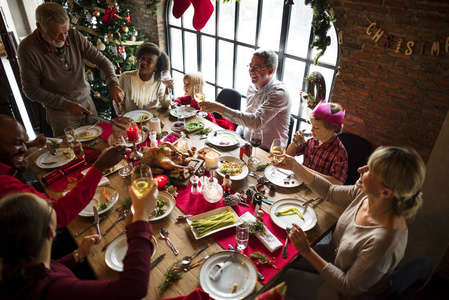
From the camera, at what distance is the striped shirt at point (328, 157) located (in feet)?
6.92

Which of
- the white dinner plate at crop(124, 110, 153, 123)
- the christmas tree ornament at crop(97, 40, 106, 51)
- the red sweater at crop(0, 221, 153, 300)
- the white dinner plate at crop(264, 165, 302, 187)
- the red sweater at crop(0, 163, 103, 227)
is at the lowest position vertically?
the white dinner plate at crop(264, 165, 302, 187)

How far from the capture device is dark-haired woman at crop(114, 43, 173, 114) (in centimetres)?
321

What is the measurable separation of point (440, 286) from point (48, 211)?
129 inches

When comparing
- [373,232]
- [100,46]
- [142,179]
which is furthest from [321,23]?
[100,46]

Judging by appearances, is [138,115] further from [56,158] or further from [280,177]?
[280,177]

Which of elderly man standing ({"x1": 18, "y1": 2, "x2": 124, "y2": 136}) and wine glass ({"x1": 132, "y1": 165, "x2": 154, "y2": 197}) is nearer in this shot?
wine glass ({"x1": 132, "y1": 165, "x2": 154, "y2": 197})

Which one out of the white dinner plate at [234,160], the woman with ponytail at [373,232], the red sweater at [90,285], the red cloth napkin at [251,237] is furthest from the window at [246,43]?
the red sweater at [90,285]

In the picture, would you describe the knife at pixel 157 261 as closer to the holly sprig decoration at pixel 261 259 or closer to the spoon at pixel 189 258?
the spoon at pixel 189 258

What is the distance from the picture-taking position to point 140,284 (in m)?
1.04

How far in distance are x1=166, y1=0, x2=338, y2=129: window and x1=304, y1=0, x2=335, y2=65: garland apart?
0.29 metres

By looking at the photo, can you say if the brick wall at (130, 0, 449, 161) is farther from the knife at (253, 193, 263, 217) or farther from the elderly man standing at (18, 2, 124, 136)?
the elderly man standing at (18, 2, 124, 136)

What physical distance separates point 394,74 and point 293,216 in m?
1.82

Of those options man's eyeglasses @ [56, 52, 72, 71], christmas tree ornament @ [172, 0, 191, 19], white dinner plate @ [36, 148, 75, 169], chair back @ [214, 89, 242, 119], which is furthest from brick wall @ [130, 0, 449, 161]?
man's eyeglasses @ [56, 52, 72, 71]

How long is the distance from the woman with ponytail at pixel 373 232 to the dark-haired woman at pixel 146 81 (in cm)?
→ 229
